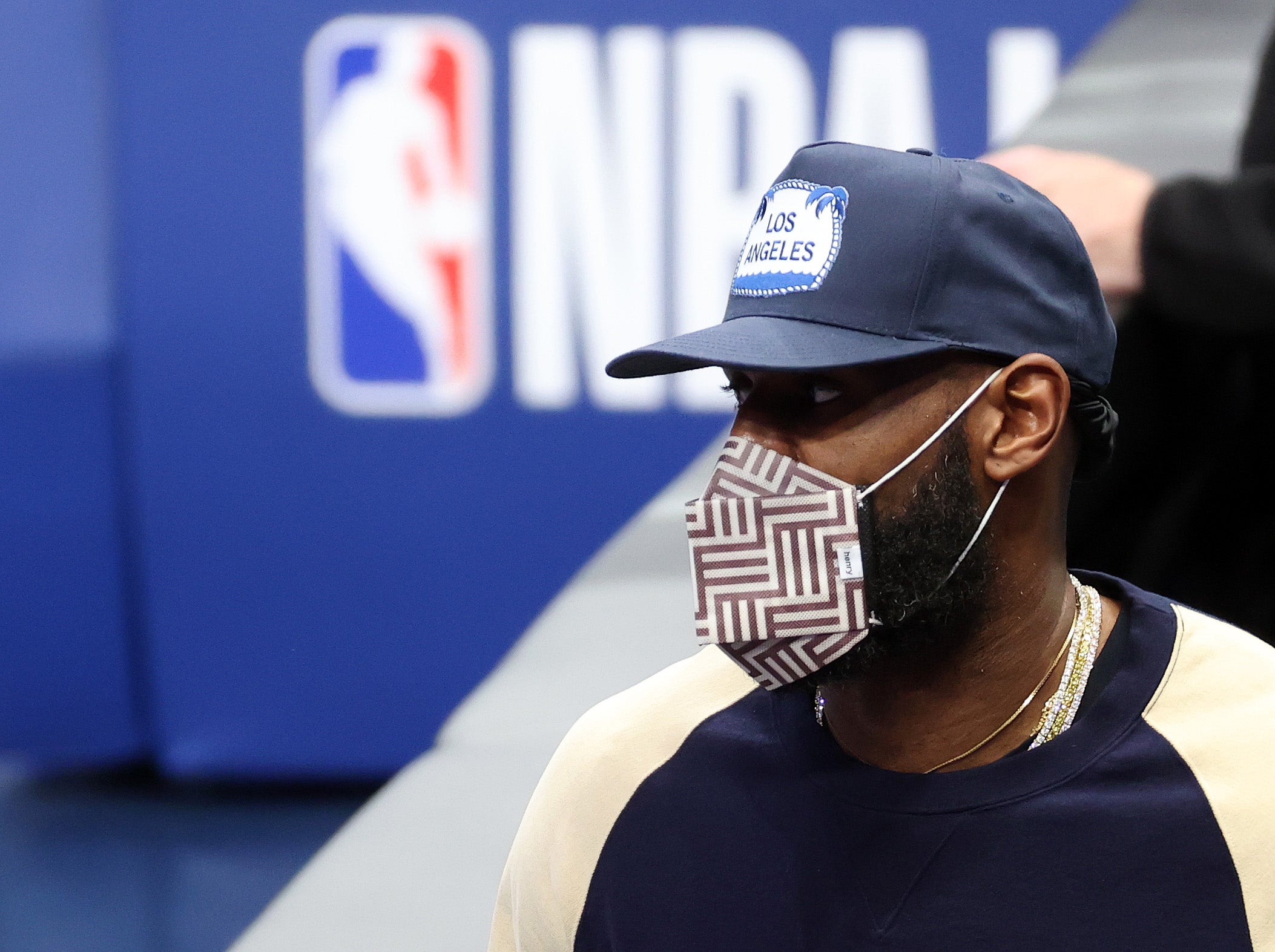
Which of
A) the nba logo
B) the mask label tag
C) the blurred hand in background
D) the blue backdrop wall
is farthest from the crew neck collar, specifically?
the blue backdrop wall

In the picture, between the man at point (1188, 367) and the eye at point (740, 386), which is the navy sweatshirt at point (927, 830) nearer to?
the eye at point (740, 386)

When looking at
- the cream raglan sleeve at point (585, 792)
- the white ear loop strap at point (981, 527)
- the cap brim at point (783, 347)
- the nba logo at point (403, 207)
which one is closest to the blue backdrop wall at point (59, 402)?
the nba logo at point (403, 207)

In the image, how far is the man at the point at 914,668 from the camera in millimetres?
1075

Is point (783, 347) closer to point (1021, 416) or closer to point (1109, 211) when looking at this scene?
point (1021, 416)

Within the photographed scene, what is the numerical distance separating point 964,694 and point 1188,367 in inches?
38.3

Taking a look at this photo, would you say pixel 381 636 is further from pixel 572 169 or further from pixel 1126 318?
pixel 1126 318

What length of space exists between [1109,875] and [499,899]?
19.3 inches

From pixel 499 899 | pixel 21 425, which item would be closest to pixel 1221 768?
pixel 499 899

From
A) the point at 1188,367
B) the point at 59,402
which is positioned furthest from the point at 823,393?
the point at 59,402

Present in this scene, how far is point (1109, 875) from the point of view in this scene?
3.50 ft

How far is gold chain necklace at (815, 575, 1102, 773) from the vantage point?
1150 mm

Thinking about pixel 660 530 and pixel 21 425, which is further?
pixel 21 425

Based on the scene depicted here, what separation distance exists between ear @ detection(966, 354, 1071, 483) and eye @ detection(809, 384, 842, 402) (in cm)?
10

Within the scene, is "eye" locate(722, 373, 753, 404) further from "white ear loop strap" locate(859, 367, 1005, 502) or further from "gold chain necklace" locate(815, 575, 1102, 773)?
"gold chain necklace" locate(815, 575, 1102, 773)
